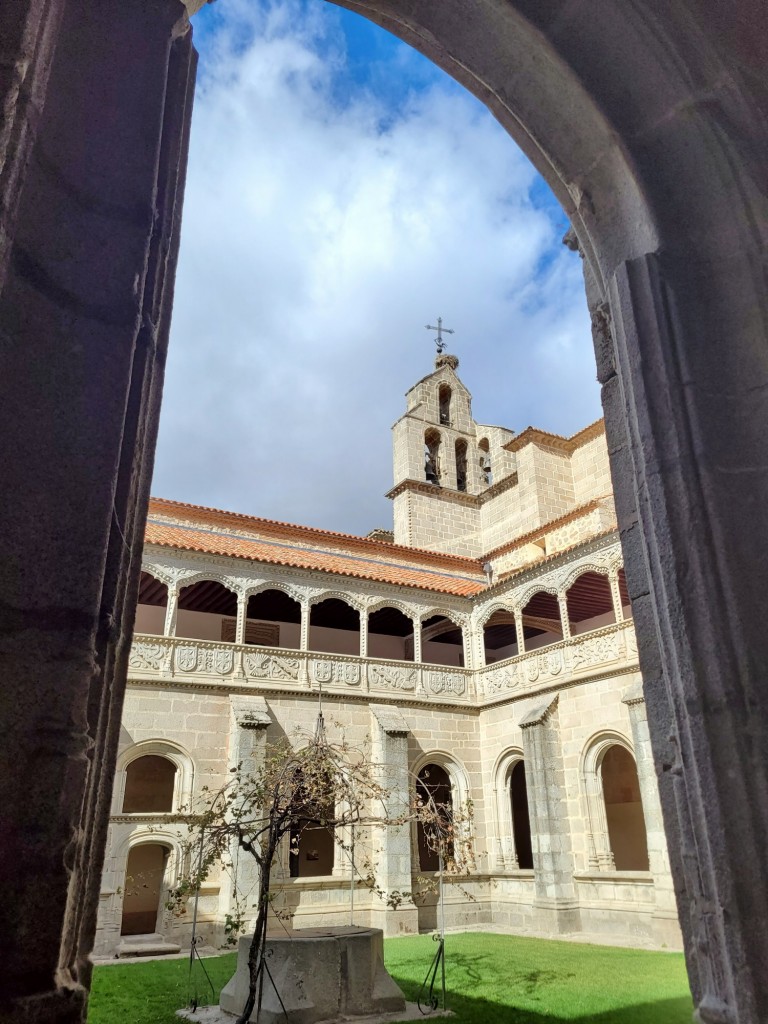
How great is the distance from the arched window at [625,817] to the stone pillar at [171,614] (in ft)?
32.8

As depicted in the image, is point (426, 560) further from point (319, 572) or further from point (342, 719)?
point (342, 719)

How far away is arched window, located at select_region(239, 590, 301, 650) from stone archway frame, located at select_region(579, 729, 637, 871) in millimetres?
6730

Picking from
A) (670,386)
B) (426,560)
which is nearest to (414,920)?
(426,560)

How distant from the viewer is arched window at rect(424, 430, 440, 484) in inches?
1008

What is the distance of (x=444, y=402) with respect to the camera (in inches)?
1064

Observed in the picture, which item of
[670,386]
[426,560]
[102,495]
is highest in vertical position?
[426,560]

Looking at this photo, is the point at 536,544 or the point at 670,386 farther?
the point at 536,544

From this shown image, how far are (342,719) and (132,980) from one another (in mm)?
6482

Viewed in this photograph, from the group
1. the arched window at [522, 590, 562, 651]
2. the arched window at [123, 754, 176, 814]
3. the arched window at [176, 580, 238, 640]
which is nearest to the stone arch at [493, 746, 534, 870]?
the arched window at [522, 590, 562, 651]

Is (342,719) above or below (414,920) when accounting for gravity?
above

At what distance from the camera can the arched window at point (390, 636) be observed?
18078 mm

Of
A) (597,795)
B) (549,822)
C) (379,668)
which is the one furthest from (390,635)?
(597,795)

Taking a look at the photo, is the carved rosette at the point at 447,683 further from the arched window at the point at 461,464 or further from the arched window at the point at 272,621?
the arched window at the point at 461,464

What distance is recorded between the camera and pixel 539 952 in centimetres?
1059
